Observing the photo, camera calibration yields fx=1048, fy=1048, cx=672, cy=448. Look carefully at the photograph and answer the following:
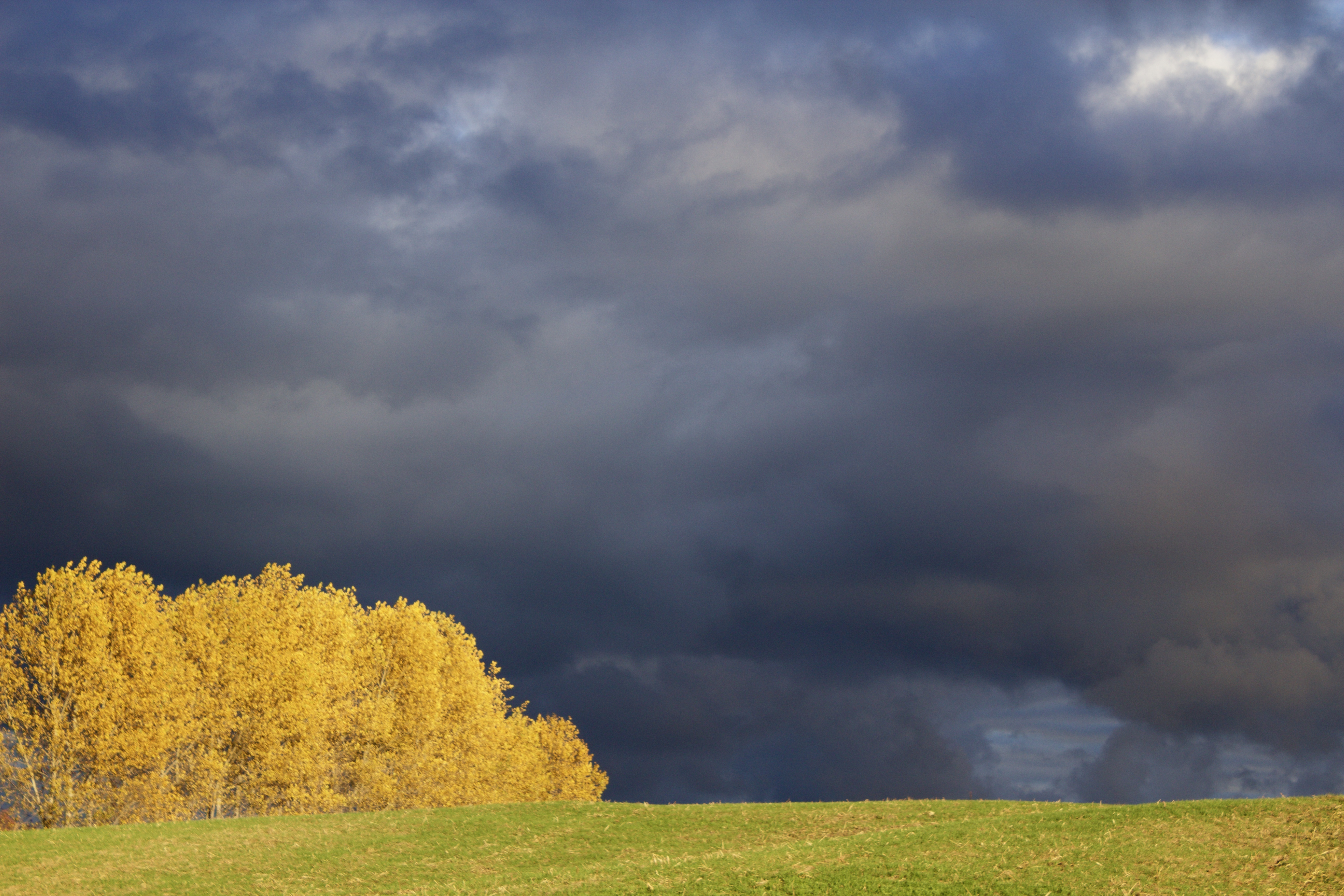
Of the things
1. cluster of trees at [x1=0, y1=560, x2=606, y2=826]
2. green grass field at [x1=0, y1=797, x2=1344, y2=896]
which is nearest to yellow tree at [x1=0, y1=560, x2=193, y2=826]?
cluster of trees at [x1=0, y1=560, x2=606, y2=826]

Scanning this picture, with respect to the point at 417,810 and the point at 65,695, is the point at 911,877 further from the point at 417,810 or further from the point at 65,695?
the point at 65,695

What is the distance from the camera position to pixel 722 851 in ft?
91.2

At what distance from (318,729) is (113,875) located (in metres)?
22.0

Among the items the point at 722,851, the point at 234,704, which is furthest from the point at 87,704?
the point at 722,851

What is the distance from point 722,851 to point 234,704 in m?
33.7

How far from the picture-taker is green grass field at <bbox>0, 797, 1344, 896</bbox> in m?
22.1

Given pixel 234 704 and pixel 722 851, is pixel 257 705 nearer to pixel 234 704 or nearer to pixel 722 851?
pixel 234 704

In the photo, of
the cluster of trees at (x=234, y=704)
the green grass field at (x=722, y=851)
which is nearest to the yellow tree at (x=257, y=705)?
the cluster of trees at (x=234, y=704)

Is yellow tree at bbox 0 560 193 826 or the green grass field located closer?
the green grass field

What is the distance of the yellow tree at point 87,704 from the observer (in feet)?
154

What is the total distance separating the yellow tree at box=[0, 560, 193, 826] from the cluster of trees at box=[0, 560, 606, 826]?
2.9 inches

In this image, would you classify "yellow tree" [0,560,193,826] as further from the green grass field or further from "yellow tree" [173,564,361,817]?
the green grass field

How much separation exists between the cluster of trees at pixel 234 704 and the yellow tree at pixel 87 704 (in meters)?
0.07

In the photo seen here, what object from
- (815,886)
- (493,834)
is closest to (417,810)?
(493,834)
